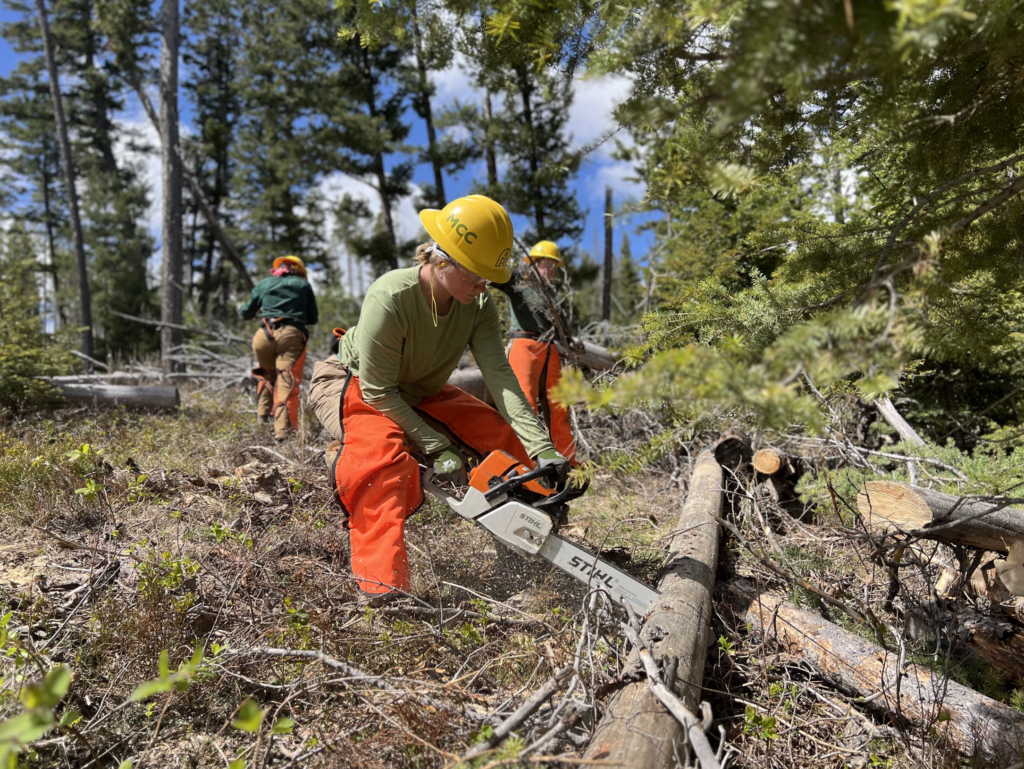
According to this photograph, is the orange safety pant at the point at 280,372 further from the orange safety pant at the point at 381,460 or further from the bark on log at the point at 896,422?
the bark on log at the point at 896,422

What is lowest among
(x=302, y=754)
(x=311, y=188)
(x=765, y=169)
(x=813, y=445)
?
(x=302, y=754)

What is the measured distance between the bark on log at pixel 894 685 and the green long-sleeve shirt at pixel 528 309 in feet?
9.96

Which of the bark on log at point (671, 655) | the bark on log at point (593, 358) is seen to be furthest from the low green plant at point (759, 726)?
the bark on log at point (593, 358)

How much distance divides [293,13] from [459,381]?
43.9ft

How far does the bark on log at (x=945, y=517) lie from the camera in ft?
8.09

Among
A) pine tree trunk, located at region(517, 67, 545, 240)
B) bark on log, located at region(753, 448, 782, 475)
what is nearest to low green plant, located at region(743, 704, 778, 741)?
bark on log, located at region(753, 448, 782, 475)

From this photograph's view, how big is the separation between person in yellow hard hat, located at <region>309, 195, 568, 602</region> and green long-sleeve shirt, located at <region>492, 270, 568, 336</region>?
1.93 m

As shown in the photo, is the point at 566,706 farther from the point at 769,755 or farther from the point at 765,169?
the point at 765,169

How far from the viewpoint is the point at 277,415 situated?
604 centimetres

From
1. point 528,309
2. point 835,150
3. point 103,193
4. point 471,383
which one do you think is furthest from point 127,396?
point 103,193

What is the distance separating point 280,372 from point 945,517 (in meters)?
5.74

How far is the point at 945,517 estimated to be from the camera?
2.46 metres

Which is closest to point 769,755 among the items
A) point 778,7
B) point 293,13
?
point 778,7

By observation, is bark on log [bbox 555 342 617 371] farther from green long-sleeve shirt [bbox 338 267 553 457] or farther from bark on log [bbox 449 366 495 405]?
green long-sleeve shirt [bbox 338 267 553 457]
